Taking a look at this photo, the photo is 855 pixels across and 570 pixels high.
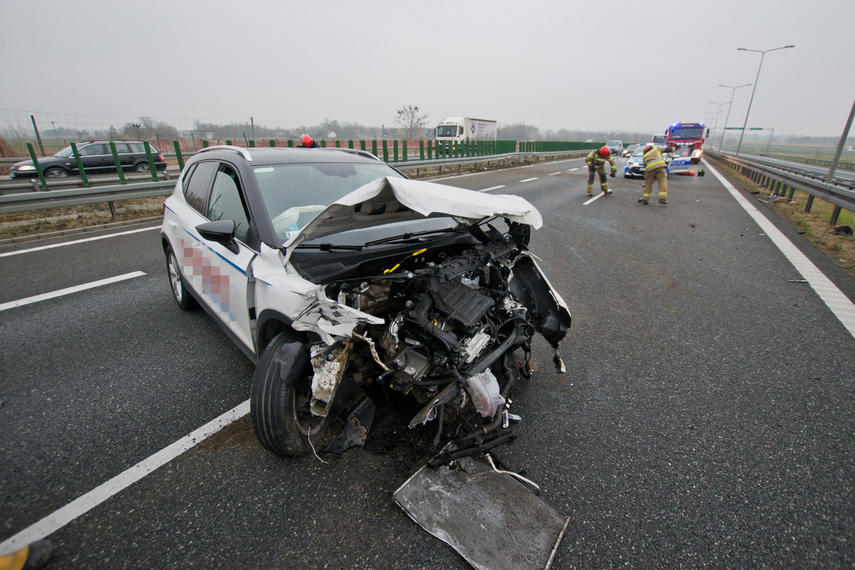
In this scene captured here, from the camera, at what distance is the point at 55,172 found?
1288cm

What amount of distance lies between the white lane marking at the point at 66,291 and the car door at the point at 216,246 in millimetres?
1821

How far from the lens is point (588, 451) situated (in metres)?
2.35

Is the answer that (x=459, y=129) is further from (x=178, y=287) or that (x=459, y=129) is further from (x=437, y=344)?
(x=437, y=344)

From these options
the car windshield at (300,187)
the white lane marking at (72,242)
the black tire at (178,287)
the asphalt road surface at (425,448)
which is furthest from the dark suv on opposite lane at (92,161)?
the car windshield at (300,187)

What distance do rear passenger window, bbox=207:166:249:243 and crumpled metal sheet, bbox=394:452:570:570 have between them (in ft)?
6.19

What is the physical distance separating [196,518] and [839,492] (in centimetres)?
330

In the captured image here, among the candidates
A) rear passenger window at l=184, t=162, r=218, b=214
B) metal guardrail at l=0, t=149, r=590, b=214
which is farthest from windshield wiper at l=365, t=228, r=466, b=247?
metal guardrail at l=0, t=149, r=590, b=214

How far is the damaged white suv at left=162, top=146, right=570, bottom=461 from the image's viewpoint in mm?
2051

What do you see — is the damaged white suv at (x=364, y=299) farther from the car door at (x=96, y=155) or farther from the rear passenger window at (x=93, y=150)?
the rear passenger window at (x=93, y=150)

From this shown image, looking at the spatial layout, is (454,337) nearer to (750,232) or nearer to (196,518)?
(196,518)

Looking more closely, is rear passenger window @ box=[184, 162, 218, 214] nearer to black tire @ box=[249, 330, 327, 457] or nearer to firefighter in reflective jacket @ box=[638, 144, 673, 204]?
black tire @ box=[249, 330, 327, 457]

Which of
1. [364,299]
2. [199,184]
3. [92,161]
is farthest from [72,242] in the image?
[92,161]

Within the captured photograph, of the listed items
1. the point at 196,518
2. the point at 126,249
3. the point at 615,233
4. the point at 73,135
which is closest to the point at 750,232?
the point at 615,233

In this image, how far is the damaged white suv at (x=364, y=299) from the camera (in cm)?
205
